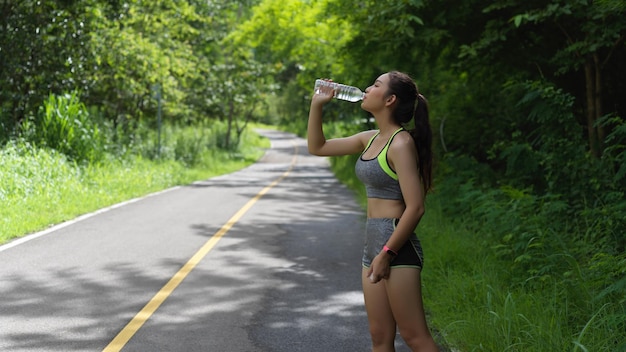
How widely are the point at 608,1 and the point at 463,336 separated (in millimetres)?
3828

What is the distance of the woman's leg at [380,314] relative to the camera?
3.84m

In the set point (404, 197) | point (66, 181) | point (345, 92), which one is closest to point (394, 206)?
point (404, 197)

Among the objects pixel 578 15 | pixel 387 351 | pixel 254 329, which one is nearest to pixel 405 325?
pixel 387 351

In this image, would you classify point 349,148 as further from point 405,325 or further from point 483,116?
point 483,116

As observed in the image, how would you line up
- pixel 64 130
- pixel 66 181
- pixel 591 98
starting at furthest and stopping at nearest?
1. pixel 64 130
2. pixel 66 181
3. pixel 591 98

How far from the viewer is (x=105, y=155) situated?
794 inches

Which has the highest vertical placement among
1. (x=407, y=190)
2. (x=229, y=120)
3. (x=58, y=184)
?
(x=407, y=190)

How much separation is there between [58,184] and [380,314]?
42.5 ft

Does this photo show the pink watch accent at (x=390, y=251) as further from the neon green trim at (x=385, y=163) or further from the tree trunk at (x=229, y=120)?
the tree trunk at (x=229, y=120)

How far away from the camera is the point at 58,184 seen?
615 inches

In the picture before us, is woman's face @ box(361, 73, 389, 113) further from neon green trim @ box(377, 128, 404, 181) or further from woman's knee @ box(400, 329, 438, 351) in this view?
woman's knee @ box(400, 329, 438, 351)

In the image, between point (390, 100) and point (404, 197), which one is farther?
point (390, 100)

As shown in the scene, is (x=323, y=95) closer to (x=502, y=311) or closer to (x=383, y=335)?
(x=383, y=335)

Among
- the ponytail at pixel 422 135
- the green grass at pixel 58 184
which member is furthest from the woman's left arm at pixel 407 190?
the green grass at pixel 58 184
